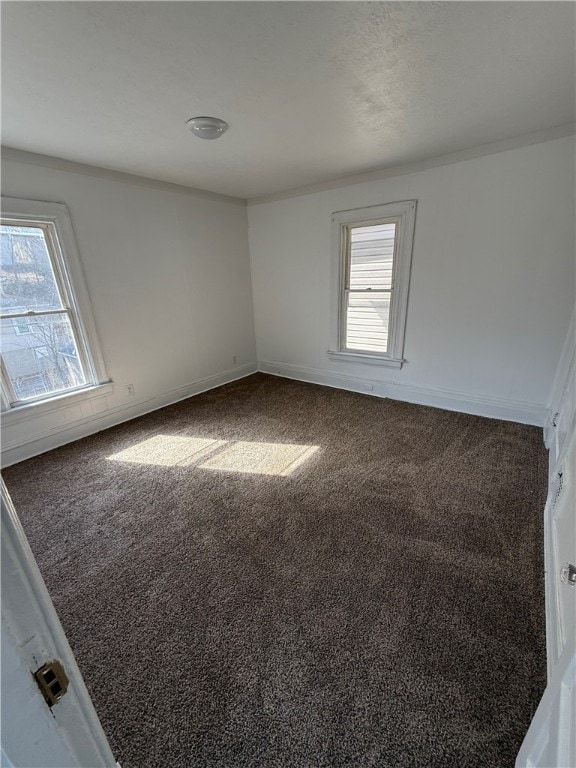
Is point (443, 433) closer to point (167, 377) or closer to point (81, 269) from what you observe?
point (167, 377)

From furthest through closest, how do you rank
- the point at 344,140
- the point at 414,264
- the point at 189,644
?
the point at 414,264 < the point at 344,140 < the point at 189,644

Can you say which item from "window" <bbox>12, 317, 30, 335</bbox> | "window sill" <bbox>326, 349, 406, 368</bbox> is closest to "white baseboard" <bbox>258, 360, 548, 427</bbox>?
"window sill" <bbox>326, 349, 406, 368</bbox>

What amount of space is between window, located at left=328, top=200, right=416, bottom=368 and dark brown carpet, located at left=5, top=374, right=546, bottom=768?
4.19 ft

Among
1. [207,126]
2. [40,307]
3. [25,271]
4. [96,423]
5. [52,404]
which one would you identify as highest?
[207,126]

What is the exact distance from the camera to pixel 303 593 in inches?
61.4

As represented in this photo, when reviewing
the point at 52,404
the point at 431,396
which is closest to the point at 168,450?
the point at 52,404

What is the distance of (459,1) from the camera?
1234 millimetres

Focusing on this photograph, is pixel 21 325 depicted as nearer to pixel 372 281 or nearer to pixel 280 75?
pixel 280 75

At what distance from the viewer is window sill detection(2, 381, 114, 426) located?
2.64 meters

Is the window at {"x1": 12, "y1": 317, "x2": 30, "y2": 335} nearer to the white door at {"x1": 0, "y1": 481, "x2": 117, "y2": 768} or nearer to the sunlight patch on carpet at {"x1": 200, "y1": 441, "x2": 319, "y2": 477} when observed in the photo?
the sunlight patch on carpet at {"x1": 200, "y1": 441, "x2": 319, "y2": 477}

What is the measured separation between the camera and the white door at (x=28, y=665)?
0.43 meters

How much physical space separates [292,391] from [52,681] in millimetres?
3714

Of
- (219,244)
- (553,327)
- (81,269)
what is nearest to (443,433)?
(553,327)

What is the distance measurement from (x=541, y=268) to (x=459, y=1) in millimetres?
2120
